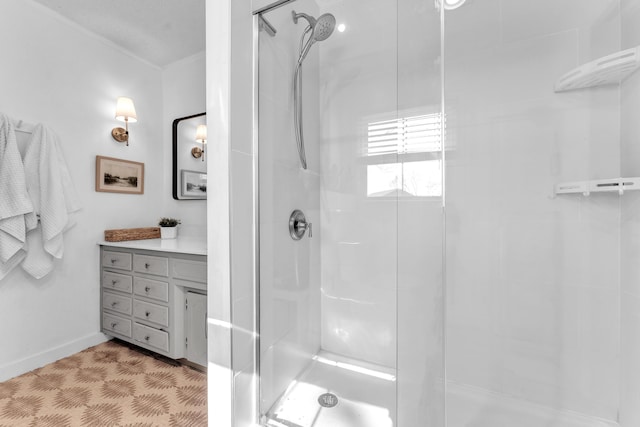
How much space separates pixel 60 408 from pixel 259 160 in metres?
1.72

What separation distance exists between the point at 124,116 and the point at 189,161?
23.0 inches

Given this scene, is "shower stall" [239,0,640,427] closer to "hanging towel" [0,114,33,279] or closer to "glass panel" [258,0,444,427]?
"glass panel" [258,0,444,427]

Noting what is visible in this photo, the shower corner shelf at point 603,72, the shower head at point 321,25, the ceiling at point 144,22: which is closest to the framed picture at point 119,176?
the ceiling at point 144,22

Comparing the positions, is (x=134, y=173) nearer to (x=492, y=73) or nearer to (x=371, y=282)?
(x=371, y=282)

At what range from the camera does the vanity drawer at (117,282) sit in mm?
2070

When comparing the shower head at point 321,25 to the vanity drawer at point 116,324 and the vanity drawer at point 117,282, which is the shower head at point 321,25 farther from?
the vanity drawer at point 116,324

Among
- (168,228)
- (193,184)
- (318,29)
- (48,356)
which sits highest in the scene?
(318,29)

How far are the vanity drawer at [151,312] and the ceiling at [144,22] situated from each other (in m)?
2.03

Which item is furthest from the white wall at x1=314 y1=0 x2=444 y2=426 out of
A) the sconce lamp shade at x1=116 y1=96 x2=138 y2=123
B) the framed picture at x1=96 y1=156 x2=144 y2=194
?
the framed picture at x1=96 y1=156 x2=144 y2=194

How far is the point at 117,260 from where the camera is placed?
2143 mm

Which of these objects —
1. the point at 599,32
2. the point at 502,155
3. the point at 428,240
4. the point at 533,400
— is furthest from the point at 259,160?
the point at 533,400

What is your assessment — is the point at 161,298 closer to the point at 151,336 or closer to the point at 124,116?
the point at 151,336

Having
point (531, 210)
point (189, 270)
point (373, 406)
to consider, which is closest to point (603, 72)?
point (531, 210)

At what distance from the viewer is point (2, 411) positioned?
1482 millimetres
